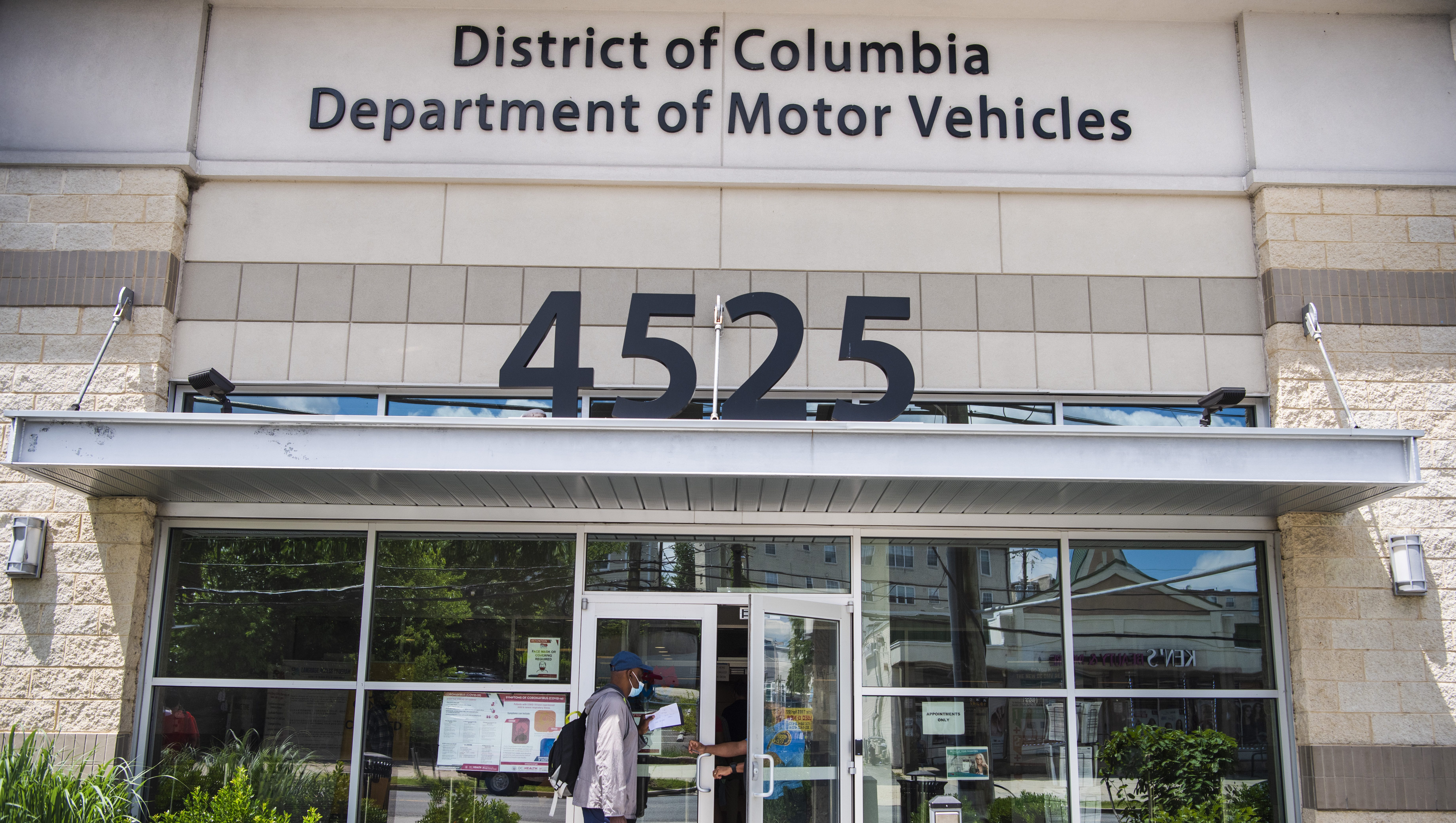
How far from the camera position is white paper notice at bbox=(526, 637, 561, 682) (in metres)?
7.77

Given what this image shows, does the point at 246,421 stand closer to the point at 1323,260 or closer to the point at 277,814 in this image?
the point at 277,814

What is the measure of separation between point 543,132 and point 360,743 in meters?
4.95

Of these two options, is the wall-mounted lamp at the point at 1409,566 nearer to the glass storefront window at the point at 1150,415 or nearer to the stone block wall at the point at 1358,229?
the glass storefront window at the point at 1150,415

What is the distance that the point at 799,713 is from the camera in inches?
303

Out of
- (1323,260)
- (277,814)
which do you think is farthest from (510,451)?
(1323,260)

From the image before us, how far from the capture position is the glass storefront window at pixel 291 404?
8.24 metres

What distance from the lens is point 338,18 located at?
8875 millimetres

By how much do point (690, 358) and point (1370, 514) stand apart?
5208 millimetres

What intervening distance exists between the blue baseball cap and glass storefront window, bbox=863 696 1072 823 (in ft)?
6.11

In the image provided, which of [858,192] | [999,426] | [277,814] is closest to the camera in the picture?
[999,426]

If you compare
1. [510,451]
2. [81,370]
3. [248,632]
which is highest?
[81,370]

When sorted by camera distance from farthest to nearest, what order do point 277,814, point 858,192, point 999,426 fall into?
point 858,192
point 277,814
point 999,426

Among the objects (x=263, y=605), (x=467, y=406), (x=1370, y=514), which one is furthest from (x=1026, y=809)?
(x=263, y=605)

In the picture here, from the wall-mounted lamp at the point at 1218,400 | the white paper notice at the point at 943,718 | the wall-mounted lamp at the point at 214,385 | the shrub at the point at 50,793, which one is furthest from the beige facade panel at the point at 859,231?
the shrub at the point at 50,793
